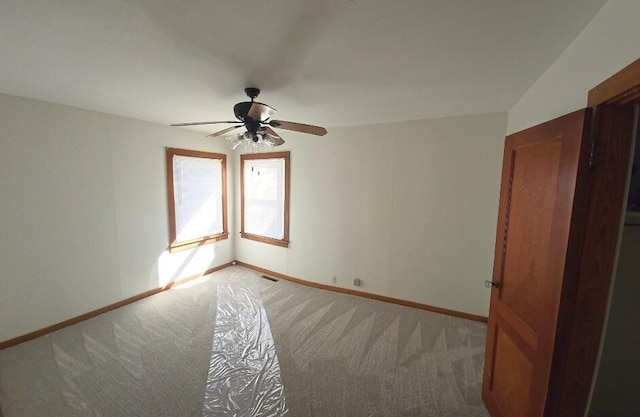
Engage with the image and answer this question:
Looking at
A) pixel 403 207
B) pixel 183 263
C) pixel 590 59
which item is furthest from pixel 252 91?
pixel 183 263

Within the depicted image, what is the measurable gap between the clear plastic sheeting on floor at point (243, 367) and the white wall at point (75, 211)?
133 cm

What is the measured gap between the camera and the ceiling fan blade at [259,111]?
174 centimetres

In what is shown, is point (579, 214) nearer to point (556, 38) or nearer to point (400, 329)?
point (556, 38)

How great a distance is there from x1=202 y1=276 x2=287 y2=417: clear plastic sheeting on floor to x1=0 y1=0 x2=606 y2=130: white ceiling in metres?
2.29

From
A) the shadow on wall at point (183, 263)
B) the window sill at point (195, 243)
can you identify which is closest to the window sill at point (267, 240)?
the window sill at point (195, 243)

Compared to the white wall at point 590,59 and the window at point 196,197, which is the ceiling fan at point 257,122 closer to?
the white wall at point 590,59

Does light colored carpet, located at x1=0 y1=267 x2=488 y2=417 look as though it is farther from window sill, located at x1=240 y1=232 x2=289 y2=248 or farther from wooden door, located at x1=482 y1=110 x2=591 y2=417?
window sill, located at x1=240 y1=232 x2=289 y2=248

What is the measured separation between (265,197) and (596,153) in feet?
12.0

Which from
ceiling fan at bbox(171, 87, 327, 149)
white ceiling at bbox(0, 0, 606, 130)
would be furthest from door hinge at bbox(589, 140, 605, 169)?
ceiling fan at bbox(171, 87, 327, 149)

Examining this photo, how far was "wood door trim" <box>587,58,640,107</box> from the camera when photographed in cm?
77

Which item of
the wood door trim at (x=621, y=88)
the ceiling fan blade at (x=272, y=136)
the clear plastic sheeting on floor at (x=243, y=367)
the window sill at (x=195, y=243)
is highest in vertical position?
the ceiling fan blade at (x=272, y=136)

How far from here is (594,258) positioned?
0.98 metres

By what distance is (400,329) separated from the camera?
2.62 meters

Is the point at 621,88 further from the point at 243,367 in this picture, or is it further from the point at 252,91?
the point at 243,367
